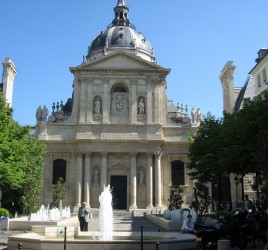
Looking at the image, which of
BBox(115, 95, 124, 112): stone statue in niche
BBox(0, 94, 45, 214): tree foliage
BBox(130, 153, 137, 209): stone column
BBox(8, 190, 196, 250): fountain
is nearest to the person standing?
BBox(8, 190, 196, 250): fountain

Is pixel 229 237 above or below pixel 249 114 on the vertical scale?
→ below

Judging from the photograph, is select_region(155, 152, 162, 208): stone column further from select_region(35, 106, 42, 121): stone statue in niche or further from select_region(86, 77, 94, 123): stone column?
select_region(35, 106, 42, 121): stone statue in niche

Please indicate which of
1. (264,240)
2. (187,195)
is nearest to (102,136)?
(187,195)

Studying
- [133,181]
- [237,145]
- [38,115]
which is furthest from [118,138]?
[237,145]

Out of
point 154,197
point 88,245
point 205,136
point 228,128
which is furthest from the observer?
point 154,197

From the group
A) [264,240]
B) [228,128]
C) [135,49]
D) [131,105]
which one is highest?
[135,49]

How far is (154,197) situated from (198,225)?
3011 cm

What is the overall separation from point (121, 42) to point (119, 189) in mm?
29623

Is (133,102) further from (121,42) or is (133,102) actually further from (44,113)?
(121,42)

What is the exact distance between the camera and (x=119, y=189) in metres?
45.2

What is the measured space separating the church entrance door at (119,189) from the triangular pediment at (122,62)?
12.9m

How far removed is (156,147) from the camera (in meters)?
45.1

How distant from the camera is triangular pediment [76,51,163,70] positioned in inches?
1857

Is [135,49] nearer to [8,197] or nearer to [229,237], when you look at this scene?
[8,197]
